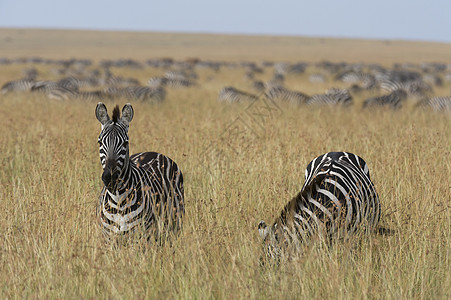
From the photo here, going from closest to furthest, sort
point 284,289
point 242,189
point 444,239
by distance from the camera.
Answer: point 284,289 → point 444,239 → point 242,189

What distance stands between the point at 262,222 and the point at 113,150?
1230 millimetres

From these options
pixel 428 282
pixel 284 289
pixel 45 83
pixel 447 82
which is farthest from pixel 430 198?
pixel 447 82

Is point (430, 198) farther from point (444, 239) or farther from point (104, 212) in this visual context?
point (104, 212)

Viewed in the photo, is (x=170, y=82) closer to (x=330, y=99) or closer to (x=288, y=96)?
(x=288, y=96)

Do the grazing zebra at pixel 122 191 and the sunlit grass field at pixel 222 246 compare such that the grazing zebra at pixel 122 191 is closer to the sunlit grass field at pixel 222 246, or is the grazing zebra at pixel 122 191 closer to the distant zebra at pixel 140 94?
the sunlit grass field at pixel 222 246

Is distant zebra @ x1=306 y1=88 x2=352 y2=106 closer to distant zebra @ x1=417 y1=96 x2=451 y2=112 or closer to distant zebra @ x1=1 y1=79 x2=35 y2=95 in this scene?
distant zebra @ x1=417 y1=96 x2=451 y2=112

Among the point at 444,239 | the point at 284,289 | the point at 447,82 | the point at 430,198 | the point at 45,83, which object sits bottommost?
the point at 284,289

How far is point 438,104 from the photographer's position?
14062mm

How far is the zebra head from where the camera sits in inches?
143

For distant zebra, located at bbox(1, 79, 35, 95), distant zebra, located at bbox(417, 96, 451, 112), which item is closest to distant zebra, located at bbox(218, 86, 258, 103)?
distant zebra, located at bbox(417, 96, 451, 112)

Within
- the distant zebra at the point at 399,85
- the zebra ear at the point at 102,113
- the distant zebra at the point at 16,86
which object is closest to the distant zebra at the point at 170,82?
the distant zebra at the point at 16,86

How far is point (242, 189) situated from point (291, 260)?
6.68 feet

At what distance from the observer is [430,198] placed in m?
4.73

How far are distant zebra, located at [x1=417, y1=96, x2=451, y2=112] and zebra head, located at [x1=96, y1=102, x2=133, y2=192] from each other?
473 inches
